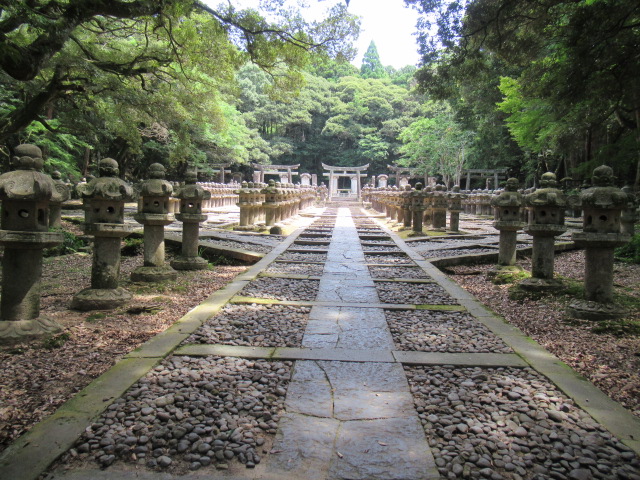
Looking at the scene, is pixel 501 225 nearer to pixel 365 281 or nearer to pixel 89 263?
pixel 365 281

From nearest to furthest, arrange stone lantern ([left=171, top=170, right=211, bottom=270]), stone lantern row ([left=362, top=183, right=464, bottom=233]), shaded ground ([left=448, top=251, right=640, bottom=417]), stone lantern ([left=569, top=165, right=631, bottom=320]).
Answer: shaded ground ([left=448, top=251, right=640, bottom=417]) < stone lantern ([left=569, top=165, right=631, bottom=320]) < stone lantern ([left=171, top=170, right=211, bottom=270]) < stone lantern row ([left=362, top=183, right=464, bottom=233])

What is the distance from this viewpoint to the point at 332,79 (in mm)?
50031

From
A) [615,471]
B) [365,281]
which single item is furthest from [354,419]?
[365,281]

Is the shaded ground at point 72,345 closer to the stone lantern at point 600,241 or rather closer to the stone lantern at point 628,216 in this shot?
the stone lantern at point 600,241

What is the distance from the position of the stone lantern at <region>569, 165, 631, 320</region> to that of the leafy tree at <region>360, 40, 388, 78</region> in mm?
53065

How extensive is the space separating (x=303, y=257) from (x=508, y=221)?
3.80 metres

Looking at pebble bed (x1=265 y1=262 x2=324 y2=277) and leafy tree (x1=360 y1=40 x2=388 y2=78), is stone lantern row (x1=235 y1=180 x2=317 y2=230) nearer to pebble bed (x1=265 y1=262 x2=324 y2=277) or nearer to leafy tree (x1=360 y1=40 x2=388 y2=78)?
pebble bed (x1=265 y1=262 x2=324 y2=277)

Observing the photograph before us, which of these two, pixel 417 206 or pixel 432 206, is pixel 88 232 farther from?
pixel 432 206

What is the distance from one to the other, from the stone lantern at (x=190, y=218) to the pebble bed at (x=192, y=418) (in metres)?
4.04

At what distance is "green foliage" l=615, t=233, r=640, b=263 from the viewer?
809 cm

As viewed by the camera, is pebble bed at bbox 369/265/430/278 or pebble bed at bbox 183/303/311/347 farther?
pebble bed at bbox 369/265/430/278

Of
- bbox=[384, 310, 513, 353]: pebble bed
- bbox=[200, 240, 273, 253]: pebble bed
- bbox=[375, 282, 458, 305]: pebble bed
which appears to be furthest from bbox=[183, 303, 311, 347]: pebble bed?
bbox=[200, 240, 273, 253]: pebble bed

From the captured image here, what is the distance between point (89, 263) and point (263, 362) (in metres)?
5.92

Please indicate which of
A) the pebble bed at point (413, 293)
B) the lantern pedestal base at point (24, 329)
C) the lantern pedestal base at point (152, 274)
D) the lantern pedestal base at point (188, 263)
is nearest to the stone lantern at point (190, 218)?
the lantern pedestal base at point (188, 263)
